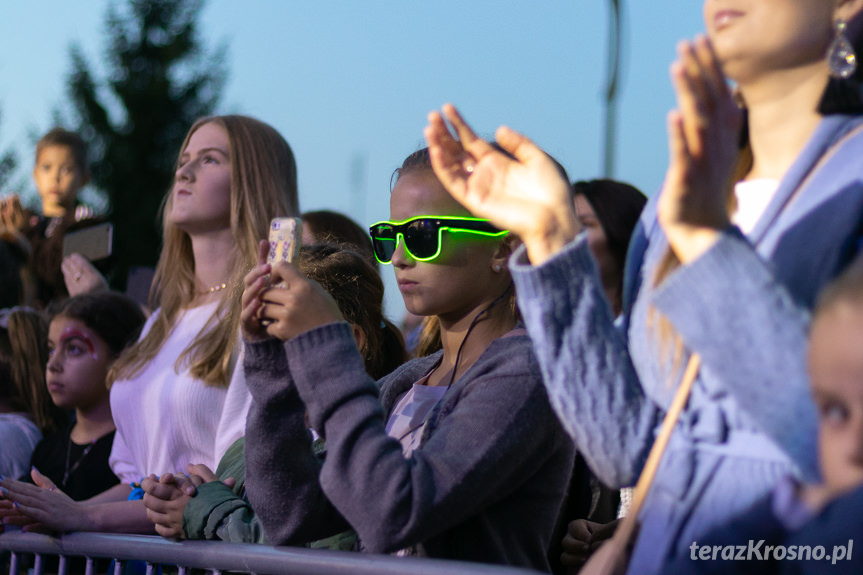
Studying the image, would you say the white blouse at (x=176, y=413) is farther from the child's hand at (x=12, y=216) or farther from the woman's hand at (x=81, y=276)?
the child's hand at (x=12, y=216)

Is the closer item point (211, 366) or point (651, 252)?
point (651, 252)

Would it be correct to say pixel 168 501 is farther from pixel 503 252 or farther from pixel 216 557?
pixel 503 252

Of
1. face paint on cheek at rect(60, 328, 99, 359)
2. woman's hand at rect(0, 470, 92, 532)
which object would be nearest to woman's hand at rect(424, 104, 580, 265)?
woman's hand at rect(0, 470, 92, 532)

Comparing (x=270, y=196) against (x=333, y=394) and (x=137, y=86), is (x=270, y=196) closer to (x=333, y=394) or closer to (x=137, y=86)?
(x=333, y=394)

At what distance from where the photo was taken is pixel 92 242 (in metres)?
5.39

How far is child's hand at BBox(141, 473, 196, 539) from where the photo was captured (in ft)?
9.29

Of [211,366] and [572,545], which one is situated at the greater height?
Result: [211,366]

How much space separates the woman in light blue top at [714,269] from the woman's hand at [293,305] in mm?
548

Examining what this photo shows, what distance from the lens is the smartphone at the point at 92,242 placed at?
5320mm

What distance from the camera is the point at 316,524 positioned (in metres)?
2.37

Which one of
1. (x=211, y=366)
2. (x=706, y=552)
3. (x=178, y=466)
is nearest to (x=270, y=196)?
(x=211, y=366)

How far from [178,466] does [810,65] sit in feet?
8.81

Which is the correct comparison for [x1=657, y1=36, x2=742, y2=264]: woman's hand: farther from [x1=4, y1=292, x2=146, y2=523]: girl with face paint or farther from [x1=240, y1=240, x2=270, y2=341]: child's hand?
[x1=4, y1=292, x2=146, y2=523]: girl with face paint

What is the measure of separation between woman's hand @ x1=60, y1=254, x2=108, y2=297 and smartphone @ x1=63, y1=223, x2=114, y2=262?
50 mm
